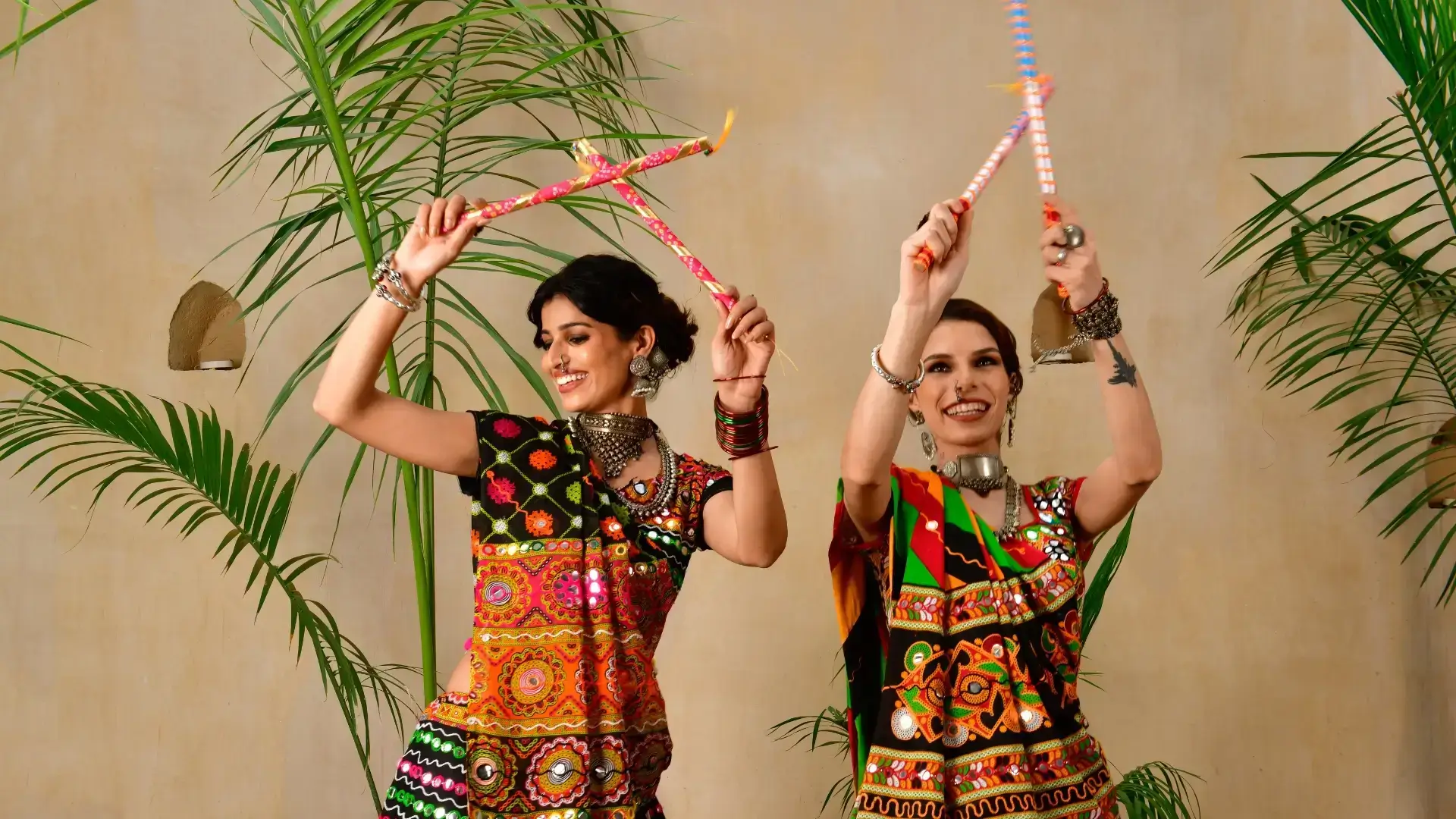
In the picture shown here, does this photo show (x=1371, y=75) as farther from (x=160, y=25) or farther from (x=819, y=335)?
(x=160, y=25)

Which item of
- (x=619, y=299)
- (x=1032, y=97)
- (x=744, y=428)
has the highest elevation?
(x=1032, y=97)

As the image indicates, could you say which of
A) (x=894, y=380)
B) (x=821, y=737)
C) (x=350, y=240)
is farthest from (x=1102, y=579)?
(x=350, y=240)

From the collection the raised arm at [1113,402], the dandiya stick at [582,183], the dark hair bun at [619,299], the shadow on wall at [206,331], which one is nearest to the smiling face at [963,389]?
the raised arm at [1113,402]

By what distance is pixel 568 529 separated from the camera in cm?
170

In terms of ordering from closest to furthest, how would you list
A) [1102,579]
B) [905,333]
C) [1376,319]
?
[905,333], [1102,579], [1376,319]

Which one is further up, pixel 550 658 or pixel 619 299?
pixel 619 299

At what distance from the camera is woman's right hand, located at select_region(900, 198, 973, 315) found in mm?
1551

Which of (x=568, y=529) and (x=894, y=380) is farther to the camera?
(x=568, y=529)

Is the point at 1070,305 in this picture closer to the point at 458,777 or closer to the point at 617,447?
the point at 617,447

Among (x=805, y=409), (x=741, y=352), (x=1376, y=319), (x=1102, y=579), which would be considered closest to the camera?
(x=741, y=352)

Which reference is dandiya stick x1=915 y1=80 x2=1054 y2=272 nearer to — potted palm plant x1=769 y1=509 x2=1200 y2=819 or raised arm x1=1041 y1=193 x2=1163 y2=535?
raised arm x1=1041 y1=193 x2=1163 y2=535

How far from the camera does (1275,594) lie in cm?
309

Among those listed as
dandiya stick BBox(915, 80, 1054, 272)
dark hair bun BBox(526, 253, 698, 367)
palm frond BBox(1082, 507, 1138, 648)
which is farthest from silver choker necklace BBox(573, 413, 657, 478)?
palm frond BBox(1082, 507, 1138, 648)

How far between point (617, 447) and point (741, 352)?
0.25 m
